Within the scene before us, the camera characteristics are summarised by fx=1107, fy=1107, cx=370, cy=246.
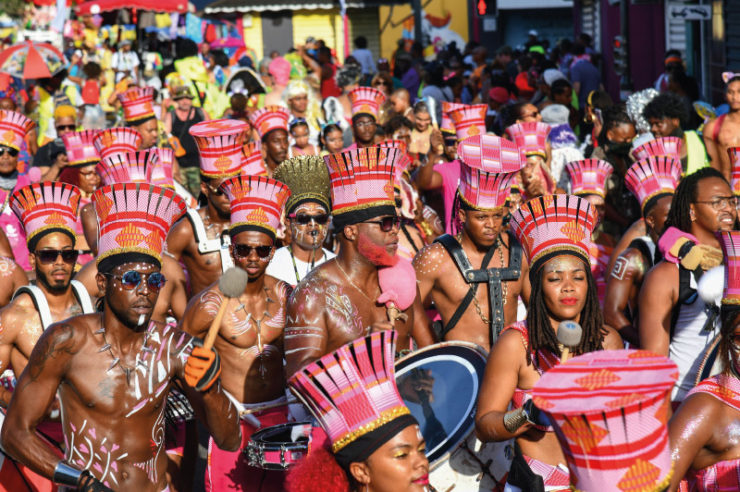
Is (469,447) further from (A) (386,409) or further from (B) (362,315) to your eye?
(A) (386,409)

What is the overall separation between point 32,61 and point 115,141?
815 cm

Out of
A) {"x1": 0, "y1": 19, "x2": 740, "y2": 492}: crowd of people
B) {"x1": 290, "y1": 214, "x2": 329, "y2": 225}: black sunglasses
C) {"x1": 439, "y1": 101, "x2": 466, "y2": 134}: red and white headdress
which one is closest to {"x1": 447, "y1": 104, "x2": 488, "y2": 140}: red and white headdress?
{"x1": 439, "y1": 101, "x2": 466, "y2": 134}: red and white headdress

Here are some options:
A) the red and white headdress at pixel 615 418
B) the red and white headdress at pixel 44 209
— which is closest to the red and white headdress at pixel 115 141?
the red and white headdress at pixel 44 209

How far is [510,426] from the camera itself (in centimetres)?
416

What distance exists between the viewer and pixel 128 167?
757cm

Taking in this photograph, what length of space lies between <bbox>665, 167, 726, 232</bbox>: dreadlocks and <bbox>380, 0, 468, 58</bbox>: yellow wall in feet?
92.6

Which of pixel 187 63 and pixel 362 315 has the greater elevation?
pixel 187 63

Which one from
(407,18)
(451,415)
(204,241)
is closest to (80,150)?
(204,241)

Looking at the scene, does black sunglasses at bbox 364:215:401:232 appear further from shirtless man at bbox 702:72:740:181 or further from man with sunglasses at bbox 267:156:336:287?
shirtless man at bbox 702:72:740:181

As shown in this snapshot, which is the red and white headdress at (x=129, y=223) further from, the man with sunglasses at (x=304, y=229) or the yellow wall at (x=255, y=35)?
the yellow wall at (x=255, y=35)

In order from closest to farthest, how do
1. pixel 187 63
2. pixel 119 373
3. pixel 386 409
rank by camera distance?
pixel 386 409 → pixel 119 373 → pixel 187 63

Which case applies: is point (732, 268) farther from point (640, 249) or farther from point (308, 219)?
point (308, 219)

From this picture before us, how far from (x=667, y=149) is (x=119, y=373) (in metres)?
4.92

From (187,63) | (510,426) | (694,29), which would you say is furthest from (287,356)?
(694,29)
